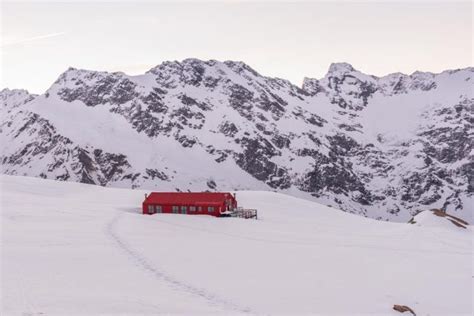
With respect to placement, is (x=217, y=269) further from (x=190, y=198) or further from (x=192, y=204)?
(x=190, y=198)

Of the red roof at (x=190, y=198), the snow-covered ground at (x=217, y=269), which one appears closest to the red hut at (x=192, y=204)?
the red roof at (x=190, y=198)

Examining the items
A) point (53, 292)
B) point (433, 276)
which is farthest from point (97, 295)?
point (433, 276)

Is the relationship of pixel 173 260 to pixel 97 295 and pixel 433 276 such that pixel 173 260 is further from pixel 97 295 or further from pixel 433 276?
pixel 433 276

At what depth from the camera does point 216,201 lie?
174 ft

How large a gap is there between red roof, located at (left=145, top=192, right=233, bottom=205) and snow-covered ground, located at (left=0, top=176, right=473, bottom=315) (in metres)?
11.5

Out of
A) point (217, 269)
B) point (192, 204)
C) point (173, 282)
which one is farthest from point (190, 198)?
point (173, 282)

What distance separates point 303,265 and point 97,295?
41.4 feet

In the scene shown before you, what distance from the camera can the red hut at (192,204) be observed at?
52344 mm

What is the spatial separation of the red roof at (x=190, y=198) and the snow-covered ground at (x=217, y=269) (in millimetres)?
11452

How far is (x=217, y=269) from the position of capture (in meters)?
22.1

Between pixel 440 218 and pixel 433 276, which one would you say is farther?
pixel 440 218

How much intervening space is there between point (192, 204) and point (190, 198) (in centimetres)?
150

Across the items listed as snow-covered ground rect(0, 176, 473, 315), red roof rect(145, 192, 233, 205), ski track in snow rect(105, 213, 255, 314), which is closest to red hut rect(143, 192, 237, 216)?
red roof rect(145, 192, 233, 205)

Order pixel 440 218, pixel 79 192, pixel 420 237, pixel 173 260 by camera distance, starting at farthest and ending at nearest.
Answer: pixel 79 192 → pixel 440 218 → pixel 420 237 → pixel 173 260
